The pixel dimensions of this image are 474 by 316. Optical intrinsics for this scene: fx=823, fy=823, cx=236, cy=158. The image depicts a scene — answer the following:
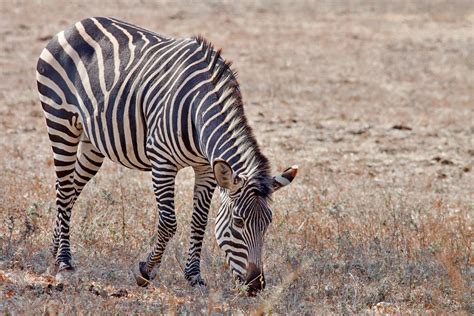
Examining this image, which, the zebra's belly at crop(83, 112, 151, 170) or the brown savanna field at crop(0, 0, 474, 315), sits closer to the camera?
the brown savanna field at crop(0, 0, 474, 315)

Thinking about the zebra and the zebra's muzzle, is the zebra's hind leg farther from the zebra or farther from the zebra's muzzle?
the zebra's muzzle

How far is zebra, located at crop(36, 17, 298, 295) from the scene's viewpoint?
5.91 m

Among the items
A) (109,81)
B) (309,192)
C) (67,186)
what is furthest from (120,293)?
(309,192)

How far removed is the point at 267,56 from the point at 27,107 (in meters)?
7.91

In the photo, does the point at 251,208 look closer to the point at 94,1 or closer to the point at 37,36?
the point at 37,36

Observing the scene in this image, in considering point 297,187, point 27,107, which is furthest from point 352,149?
point 27,107

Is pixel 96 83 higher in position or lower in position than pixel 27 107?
higher

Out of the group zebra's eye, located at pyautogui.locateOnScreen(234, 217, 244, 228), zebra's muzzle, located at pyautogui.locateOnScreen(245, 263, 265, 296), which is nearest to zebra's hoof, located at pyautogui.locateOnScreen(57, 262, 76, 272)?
zebra's eye, located at pyautogui.locateOnScreen(234, 217, 244, 228)

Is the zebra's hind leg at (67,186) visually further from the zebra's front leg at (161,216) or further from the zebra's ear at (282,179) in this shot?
the zebra's ear at (282,179)

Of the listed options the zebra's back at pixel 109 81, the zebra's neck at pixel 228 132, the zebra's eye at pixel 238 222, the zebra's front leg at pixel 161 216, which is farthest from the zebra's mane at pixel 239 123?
the zebra's front leg at pixel 161 216

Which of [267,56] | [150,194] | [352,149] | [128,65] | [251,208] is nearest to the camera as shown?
[251,208]

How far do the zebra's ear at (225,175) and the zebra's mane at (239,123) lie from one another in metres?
0.12

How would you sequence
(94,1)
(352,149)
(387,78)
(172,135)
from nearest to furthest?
1. (172,135)
2. (352,149)
3. (387,78)
4. (94,1)

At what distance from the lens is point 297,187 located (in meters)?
10.5
